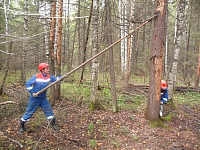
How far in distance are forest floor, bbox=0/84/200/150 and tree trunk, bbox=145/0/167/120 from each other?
22.2 inches

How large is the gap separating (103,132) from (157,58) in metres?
2.93

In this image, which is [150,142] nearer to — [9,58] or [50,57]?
[50,57]

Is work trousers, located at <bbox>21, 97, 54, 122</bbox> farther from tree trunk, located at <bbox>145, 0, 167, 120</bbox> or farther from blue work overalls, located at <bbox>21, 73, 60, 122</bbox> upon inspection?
tree trunk, located at <bbox>145, 0, 167, 120</bbox>

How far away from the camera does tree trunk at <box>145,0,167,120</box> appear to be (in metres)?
5.02

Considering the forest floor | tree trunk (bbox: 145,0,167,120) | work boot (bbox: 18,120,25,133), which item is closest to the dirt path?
the forest floor

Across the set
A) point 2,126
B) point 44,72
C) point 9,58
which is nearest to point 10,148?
point 2,126

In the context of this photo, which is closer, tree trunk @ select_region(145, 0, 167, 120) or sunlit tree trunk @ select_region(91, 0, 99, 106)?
tree trunk @ select_region(145, 0, 167, 120)

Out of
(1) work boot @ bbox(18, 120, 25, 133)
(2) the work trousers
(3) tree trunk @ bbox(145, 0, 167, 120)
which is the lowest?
(1) work boot @ bbox(18, 120, 25, 133)

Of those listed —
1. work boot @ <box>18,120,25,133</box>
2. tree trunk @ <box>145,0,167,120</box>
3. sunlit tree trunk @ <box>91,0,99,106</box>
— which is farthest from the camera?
sunlit tree trunk @ <box>91,0,99,106</box>

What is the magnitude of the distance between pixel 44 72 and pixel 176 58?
614 cm

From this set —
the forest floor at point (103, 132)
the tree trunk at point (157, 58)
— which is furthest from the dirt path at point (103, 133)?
the tree trunk at point (157, 58)

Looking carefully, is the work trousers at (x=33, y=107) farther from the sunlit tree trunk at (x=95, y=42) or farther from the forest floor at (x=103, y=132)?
the sunlit tree trunk at (x=95, y=42)

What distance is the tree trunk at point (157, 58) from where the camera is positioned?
5023 millimetres

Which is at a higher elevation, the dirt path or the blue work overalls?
the blue work overalls
